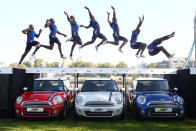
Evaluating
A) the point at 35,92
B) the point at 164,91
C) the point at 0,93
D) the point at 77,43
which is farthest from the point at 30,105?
the point at 77,43

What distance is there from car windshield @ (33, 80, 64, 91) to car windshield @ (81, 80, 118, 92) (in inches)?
37.3

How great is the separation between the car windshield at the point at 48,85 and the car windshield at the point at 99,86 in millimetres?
948

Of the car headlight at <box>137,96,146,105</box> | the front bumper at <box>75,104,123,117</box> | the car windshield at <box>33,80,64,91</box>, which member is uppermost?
the car windshield at <box>33,80,64,91</box>

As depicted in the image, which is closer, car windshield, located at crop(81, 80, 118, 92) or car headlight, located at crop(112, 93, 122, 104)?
car headlight, located at crop(112, 93, 122, 104)

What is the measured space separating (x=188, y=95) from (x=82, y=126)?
4209mm

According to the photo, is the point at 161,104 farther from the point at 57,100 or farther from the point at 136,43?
the point at 136,43

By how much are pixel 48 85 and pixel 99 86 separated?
1.93 m

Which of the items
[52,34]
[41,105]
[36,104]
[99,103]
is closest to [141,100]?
[99,103]

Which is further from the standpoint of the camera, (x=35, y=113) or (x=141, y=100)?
(x=141, y=100)

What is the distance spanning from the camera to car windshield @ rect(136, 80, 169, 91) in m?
8.48

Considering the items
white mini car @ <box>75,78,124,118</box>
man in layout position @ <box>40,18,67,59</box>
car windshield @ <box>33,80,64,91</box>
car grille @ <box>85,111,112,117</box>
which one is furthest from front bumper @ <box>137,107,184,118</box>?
man in layout position @ <box>40,18,67,59</box>

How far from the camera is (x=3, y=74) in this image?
8.30 m

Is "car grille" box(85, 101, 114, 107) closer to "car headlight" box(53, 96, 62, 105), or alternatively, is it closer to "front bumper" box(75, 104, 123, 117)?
"front bumper" box(75, 104, 123, 117)

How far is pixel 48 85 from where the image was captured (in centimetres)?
872
